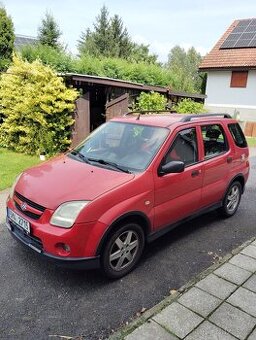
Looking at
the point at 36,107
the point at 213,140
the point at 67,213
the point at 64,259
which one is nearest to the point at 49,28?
the point at 36,107

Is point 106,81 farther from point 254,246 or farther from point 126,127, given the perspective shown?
point 254,246

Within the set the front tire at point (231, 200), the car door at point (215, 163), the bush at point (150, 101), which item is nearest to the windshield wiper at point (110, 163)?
the car door at point (215, 163)

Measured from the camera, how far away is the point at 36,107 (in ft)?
33.0

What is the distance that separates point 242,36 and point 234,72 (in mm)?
3294

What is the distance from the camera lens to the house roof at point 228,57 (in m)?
23.4

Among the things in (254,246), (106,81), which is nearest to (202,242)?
(254,246)

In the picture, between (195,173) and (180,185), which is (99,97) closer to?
(195,173)

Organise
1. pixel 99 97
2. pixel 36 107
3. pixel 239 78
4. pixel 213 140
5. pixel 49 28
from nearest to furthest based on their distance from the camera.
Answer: pixel 213 140, pixel 36 107, pixel 99 97, pixel 239 78, pixel 49 28

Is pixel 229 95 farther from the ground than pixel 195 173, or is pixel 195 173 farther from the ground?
pixel 229 95

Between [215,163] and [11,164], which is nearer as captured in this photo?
[215,163]

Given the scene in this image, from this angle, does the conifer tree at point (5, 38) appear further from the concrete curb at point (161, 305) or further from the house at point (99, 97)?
the concrete curb at point (161, 305)

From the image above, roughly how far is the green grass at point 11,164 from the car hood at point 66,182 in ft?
11.7

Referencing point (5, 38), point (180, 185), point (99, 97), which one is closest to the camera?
point (180, 185)

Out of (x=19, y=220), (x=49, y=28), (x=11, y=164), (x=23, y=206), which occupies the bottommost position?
(x=11, y=164)
